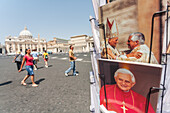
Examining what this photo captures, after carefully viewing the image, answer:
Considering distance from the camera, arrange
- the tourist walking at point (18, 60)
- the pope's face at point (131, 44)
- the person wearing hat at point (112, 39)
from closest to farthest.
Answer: the pope's face at point (131, 44)
the person wearing hat at point (112, 39)
the tourist walking at point (18, 60)

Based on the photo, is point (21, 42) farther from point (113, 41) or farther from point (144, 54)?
point (144, 54)

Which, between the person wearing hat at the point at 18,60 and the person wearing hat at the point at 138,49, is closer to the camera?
the person wearing hat at the point at 138,49

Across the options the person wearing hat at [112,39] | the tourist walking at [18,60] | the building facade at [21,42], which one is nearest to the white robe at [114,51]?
the person wearing hat at [112,39]

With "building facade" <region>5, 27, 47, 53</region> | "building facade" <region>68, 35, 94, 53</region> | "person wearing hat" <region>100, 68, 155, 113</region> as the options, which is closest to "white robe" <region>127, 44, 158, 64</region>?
"person wearing hat" <region>100, 68, 155, 113</region>

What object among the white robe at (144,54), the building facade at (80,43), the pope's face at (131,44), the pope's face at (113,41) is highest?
the building facade at (80,43)

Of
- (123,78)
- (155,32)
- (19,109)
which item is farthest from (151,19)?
(19,109)

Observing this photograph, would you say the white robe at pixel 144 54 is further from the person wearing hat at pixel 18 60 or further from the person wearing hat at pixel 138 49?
the person wearing hat at pixel 18 60

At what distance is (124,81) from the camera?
1.12 m

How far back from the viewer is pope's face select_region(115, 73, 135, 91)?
42.4 inches

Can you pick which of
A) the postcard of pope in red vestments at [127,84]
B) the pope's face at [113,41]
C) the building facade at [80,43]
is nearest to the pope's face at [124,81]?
the postcard of pope in red vestments at [127,84]

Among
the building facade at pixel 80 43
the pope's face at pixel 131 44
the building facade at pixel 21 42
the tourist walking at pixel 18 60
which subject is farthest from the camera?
the building facade at pixel 21 42

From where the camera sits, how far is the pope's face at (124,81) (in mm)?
1078

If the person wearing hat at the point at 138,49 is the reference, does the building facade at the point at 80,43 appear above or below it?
above

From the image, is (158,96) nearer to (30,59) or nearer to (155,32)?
(155,32)
